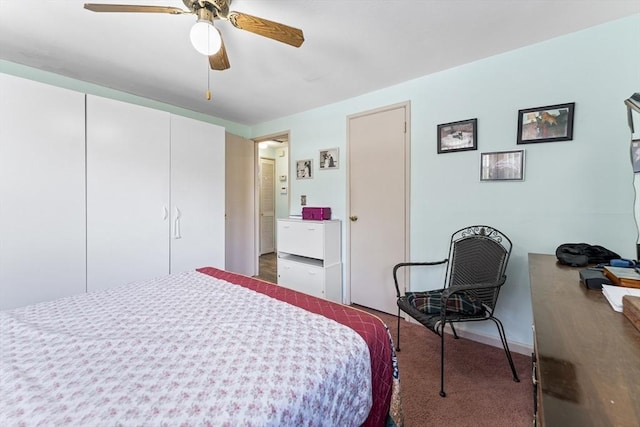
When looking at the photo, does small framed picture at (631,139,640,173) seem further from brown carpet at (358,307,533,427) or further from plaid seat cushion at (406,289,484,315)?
brown carpet at (358,307,533,427)

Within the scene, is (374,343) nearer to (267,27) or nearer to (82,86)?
(267,27)

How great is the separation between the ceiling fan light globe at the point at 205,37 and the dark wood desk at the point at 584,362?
73.2 inches

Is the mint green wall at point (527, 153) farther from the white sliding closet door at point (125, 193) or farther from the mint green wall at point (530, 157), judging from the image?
the white sliding closet door at point (125, 193)

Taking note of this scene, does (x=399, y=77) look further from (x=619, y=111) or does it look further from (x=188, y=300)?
(x=188, y=300)

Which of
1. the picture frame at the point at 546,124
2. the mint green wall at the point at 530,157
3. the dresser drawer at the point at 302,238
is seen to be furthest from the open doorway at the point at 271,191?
the picture frame at the point at 546,124

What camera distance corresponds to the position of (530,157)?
1.99 metres

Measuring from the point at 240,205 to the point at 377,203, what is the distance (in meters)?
2.18

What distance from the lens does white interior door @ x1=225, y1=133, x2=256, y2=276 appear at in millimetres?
3809

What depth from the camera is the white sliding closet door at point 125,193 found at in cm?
228

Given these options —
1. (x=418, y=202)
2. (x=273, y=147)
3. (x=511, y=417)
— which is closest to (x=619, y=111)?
(x=418, y=202)

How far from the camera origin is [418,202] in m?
2.54

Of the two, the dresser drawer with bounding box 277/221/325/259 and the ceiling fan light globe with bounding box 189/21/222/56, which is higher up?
the ceiling fan light globe with bounding box 189/21/222/56

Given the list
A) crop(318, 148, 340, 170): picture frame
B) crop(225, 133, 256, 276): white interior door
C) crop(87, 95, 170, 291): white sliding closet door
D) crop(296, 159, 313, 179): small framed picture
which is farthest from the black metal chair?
crop(225, 133, 256, 276): white interior door

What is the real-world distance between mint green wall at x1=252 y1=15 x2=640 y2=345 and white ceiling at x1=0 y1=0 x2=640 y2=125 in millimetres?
146
